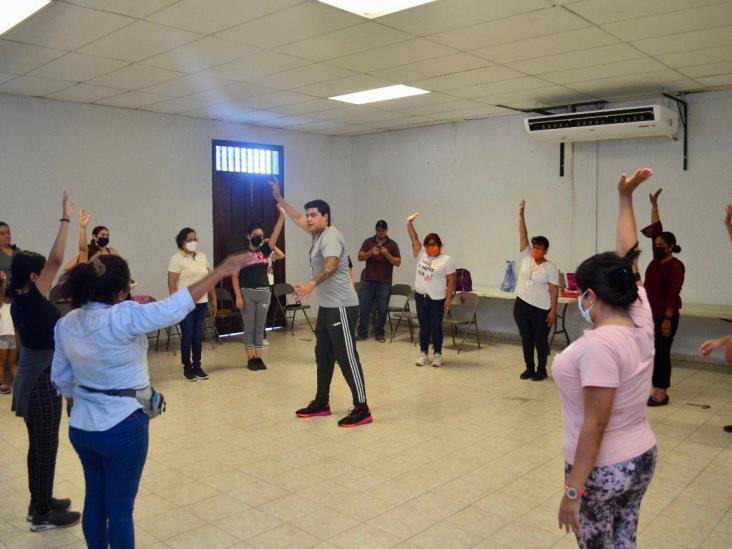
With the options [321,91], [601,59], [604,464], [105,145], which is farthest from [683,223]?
[105,145]

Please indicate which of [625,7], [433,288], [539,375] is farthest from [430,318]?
[625,7]

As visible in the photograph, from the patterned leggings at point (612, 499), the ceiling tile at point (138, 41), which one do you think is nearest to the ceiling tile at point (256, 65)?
the ceiling tile at point (138, 41)

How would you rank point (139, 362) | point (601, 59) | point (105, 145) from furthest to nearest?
point (105, 145)
point (601, 59)
point (139, 362)

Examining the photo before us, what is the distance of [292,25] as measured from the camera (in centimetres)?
468

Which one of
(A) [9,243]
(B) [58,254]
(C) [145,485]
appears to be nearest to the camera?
(B) [58,254]

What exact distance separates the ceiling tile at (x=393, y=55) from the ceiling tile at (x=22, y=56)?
2335 mm

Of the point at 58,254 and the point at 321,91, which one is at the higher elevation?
the point at 321,91

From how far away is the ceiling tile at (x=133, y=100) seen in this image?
7148 millimetres

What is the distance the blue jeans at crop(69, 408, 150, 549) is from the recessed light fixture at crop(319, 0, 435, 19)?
118 inches

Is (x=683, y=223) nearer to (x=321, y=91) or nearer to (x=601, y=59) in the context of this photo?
(x=601, y=59)

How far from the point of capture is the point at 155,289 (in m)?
8.38

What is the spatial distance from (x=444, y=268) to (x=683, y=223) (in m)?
→ 2.73

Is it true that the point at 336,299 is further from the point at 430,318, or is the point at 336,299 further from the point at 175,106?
the point at 175,106

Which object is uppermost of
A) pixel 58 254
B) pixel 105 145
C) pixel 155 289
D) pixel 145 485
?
pixel 105 145
